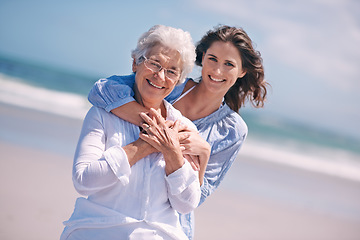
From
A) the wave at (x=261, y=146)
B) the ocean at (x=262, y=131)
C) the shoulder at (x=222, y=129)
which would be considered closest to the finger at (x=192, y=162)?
the shoulder at (x=222, y=129)

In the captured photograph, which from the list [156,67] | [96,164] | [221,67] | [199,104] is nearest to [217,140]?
[199,104]

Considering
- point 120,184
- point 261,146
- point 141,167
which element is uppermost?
point 261,146

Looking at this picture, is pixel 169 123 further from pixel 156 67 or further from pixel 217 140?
pixel 217 140

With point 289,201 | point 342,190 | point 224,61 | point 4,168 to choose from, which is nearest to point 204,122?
point 224,61

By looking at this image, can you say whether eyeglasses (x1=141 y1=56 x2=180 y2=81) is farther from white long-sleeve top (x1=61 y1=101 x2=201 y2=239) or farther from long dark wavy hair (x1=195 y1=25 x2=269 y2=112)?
long dark wavy hair (x1=195 y1=25 x2=269 y2=112)

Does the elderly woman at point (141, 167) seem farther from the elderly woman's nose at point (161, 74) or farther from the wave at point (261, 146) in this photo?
the wave at point (261, 146)

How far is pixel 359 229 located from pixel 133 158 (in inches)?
223

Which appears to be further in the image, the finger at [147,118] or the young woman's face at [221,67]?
the young woman's face at [221,67]

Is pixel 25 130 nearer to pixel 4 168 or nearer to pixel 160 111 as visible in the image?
pixel 4 168

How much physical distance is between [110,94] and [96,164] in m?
0.46

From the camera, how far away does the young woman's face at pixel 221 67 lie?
10.8ft

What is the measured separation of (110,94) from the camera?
2.40 meters

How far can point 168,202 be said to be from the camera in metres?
2.37

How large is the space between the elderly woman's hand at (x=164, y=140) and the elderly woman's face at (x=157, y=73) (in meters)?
0.14
